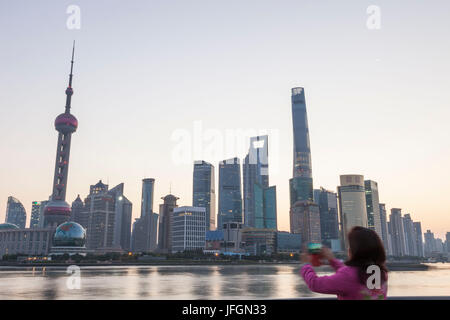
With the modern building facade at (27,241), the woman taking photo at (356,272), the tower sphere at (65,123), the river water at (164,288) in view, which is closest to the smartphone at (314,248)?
the woman taking photo at (356,272)

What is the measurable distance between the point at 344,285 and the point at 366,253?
1.23 ft

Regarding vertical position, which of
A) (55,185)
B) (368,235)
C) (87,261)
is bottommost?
(87,261)

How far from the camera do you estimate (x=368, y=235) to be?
3.36 m

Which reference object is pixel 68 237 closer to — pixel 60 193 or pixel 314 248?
pixel 60 193

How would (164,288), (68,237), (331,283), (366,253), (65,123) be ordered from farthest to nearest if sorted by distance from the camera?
1. (65,123)
2. (68,237)
3. (164,288)
4. (366,253)
5. (331,283)

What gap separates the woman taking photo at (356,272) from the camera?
3.21 m

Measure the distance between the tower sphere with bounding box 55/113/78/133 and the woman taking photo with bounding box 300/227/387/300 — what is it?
699 ft

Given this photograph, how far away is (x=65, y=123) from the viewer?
19575 cm

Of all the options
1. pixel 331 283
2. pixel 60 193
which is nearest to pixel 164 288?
pixel 331 283

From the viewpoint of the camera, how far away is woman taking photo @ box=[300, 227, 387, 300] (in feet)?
10.5
